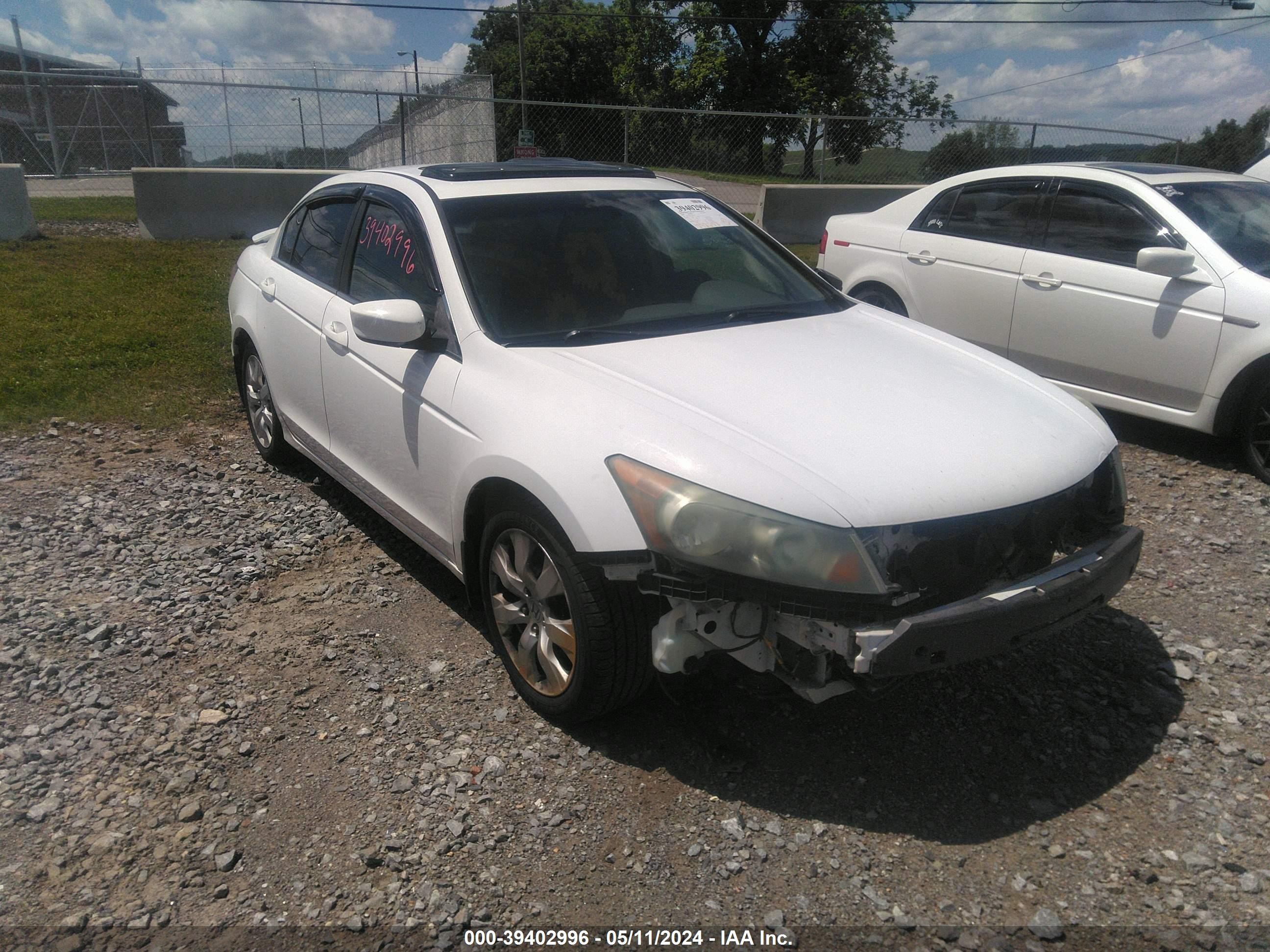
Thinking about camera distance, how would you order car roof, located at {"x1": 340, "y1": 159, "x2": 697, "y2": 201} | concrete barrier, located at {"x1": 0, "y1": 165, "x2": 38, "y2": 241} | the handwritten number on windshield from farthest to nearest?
concrete barrier, located at {"x1": 0, "y1": 165, "x2": 38, "y2": 241} < car roof, located at {"x1": 340, "y1": 159, "x2": 697, "y2": 201} < the handwritten number on windshield

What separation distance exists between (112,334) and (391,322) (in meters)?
5.79

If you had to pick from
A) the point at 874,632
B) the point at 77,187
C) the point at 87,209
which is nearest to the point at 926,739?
the point at 874,632

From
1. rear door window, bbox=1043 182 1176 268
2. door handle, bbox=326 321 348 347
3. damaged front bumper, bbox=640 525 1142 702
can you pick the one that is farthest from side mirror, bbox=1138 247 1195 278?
door handle, bbox=326 321 348 347

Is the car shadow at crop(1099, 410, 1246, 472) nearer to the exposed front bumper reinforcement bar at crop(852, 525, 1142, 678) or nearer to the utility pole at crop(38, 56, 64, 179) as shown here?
the exposed front bumper reinforcement bar at crop(852, 525, 1142, 678)

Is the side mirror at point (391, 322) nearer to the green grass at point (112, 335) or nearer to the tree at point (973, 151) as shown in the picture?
the green grass at point (112, 335)

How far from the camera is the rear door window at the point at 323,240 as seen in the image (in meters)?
4.41

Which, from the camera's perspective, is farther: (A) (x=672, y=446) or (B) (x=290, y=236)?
(B) (x=290, y=236)

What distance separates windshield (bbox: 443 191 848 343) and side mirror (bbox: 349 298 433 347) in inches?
9.6

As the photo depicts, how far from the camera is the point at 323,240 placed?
4.62 meters

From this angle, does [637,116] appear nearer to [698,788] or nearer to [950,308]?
[950,308]

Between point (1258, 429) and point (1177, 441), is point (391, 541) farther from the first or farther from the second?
point (1177, 441)

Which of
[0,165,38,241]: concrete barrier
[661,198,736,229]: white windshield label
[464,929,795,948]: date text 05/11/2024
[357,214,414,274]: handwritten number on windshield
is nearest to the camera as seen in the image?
[464,929,795,948]: date text 05/11/2024

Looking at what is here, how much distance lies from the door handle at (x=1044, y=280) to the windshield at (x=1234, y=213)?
2.46 feet

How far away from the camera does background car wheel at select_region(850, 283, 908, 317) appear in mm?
7227
